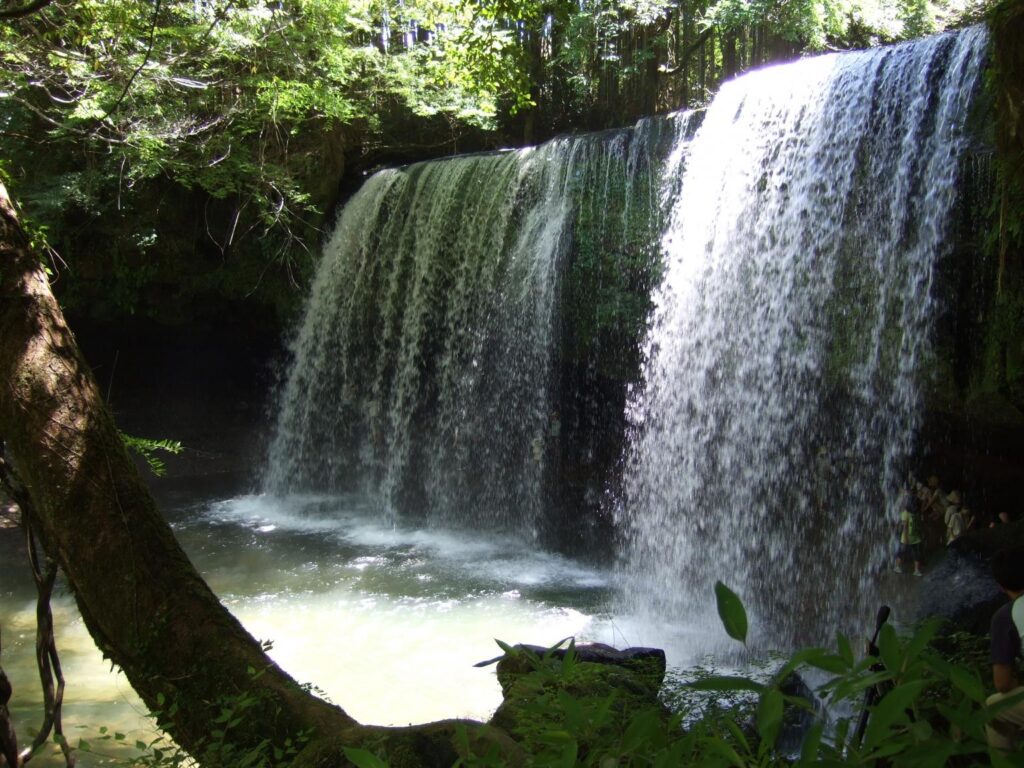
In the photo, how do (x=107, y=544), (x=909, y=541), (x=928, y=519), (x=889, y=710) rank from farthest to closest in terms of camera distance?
(x=928, y=519) < (x=909, y=541) < (x=107, y=544) < (x=889, y=710)

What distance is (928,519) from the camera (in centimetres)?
718

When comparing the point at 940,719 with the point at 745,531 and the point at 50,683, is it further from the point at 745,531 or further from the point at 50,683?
the point at 745,531

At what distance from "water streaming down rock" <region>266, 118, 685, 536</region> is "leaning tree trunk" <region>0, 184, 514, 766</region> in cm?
813

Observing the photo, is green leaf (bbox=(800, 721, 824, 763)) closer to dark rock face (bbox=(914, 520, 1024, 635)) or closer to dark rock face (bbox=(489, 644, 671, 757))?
dark rock face (bbox=(489, 644, 671, 757))

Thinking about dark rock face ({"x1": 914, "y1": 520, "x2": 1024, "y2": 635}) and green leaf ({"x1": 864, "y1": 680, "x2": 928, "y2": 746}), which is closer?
green leaf ({"x1": 864, "y1": 680, "x2": 928, "y2": 746})

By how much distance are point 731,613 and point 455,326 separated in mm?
10718

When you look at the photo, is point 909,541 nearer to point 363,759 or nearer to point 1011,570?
point 1011,570

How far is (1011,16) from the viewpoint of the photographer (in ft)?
18.1

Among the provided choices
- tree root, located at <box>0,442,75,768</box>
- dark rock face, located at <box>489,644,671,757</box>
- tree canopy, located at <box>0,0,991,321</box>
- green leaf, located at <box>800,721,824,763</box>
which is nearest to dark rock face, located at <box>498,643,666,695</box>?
dark rock face, located at <box>489,644,671,757</box>

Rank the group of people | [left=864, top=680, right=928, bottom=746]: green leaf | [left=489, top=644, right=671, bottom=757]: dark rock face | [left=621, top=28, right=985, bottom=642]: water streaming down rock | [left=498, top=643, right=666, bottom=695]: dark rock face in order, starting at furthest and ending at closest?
[left=621, top=28, right=985, bottom=642]: water streaming down rock < the group of people < [left=498, top=643, right=666, bottom=695]: dark rock face < [left=489, top=644, right=671, bottom=757]: dark rock face < [left=864, top=680, right=928, bottom=746]: green leaf

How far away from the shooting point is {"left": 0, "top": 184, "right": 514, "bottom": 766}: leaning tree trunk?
8.22ft

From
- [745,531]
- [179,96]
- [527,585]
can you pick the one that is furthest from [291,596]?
[179,96]

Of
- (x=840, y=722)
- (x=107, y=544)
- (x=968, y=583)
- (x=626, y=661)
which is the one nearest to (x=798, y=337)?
(x=968, y=583)

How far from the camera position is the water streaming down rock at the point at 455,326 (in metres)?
10.6
